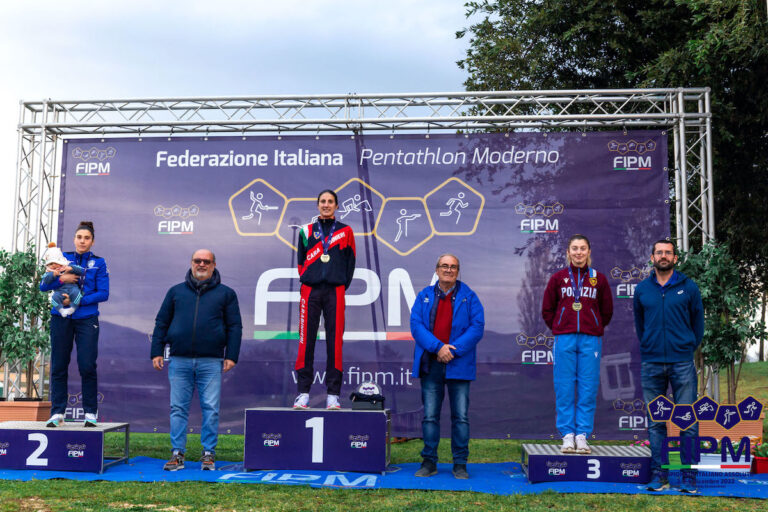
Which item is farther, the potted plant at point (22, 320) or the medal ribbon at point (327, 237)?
the potted plant at point (22, 320)

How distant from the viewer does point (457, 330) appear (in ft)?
15.0

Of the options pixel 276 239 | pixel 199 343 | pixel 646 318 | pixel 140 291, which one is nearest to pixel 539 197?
pixel 646 318

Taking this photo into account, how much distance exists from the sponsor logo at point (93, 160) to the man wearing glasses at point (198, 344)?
2.46m

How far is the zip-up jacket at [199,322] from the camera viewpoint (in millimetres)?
4594

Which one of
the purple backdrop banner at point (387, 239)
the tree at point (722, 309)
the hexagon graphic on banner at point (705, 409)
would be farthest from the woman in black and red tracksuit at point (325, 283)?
the tree at point (722, 309)

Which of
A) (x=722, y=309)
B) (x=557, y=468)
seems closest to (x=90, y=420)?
(x=557, y=468)

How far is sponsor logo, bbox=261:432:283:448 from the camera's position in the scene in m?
4.55

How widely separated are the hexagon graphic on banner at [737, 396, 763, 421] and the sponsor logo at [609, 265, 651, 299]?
197 cm

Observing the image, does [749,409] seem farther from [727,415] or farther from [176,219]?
[176,219]

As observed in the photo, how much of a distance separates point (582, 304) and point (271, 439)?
233cm

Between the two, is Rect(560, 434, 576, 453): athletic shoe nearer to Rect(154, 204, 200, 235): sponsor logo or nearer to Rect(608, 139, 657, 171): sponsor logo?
Rect(608, 139, 657, 171): sponsor logo

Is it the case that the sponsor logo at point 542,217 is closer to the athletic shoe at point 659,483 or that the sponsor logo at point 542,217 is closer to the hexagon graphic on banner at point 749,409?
the hexagon graphic on banner at point 749,409

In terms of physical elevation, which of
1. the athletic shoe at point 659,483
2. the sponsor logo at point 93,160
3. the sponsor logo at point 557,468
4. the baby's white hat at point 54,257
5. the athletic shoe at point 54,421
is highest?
the sponsor logo at point 93,160

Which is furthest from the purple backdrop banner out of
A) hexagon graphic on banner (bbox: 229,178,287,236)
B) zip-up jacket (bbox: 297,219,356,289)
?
zip-up jacket (bbox: 297,219,356,289)
